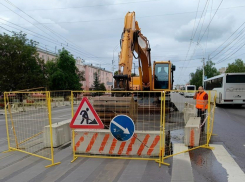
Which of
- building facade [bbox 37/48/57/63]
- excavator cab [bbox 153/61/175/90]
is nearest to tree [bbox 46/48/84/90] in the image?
building facade [bbox 37/48/57/63]

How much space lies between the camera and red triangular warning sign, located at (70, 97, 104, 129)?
4812mm

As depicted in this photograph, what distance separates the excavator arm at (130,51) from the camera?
29.4 feet

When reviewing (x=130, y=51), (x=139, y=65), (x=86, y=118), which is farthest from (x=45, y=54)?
(x=86, y=118)

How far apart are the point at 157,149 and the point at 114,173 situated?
1.35 metres

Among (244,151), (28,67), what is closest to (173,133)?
(244,151)

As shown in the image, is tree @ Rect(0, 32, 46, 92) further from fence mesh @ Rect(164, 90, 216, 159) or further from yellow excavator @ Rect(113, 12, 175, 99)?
fence mesh @ Rect(164, 90, 216, 159)

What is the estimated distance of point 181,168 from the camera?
4402 mm

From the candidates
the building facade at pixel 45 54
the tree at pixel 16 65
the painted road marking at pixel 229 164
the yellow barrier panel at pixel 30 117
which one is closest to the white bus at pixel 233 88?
the painted road marking at pixel 229 164

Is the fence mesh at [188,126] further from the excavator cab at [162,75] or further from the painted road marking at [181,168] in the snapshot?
the excavator cab at [162,75]

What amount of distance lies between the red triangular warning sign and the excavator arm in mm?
4060

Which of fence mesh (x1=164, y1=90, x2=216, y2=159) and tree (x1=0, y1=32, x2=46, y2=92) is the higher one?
tree (x1=0, y1=32, x2=46, y2=92)

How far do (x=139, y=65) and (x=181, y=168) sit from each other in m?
8.22

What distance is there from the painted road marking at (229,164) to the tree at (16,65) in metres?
23.1

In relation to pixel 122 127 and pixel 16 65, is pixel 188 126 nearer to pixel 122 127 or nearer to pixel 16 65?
pixel 122 127
